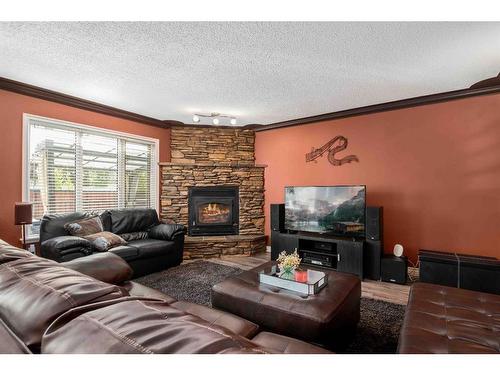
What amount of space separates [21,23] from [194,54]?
1.38 meters

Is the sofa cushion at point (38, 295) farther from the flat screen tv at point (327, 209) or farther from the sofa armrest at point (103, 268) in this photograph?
the flat screen tv at point (327, 209)

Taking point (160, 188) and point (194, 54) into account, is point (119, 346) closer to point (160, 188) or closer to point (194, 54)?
point (194, 54)

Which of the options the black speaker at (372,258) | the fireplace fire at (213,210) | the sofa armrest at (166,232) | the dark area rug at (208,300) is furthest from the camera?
the fireplace fire at (213,210)

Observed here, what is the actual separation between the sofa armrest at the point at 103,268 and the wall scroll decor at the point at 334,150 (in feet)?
12.0

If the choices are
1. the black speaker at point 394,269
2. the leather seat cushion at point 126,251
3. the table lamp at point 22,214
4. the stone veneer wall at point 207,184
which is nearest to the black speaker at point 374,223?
the black speaker at point 394,269

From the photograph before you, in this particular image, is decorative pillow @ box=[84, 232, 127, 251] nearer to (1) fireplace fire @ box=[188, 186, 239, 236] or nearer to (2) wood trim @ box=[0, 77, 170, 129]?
(1) fireplace fire @ box=[188, 186, 239, 236]

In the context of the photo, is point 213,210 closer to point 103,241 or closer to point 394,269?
point 103,241

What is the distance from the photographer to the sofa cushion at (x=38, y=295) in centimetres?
65

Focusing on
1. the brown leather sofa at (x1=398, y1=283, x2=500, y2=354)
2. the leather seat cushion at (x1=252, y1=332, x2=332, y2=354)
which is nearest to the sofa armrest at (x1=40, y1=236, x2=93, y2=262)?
the leather seat cushion at (x1=252, y1=332, x2=332, y2=354)

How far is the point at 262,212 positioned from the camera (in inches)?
208

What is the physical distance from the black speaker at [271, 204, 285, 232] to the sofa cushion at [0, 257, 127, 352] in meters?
3.76

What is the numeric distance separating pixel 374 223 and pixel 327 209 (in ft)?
2.33

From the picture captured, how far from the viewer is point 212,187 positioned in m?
5.09
